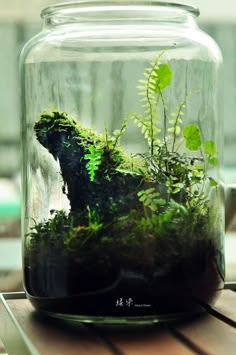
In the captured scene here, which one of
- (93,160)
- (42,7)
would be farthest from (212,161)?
(42,7)

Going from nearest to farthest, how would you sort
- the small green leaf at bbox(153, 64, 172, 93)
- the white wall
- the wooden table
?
the wooden table, the small green leaf at bbox(153, 64, 172, 93), the white wall

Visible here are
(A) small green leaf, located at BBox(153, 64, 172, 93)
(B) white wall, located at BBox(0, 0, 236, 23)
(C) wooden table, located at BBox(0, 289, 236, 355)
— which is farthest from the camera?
(B) white wall, located at BBox(0, 0, 236, 23)

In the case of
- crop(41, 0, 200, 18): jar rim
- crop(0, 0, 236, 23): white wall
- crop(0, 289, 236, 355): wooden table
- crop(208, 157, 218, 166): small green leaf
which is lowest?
crop(0, 289, 236, 355): wooden table

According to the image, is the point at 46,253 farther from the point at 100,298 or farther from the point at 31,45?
the point at 31,45

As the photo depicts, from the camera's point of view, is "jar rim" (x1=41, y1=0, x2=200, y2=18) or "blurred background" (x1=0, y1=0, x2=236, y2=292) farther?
"blurred background" (x1=0, y1=0, x2=236, y2=292)

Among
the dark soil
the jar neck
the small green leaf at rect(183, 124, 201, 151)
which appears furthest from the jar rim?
the dark soil

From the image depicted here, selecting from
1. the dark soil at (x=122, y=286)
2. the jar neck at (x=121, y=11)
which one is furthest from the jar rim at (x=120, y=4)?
the dark soil at (x=122, y=286)

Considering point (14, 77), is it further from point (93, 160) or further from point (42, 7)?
point (93, 160)

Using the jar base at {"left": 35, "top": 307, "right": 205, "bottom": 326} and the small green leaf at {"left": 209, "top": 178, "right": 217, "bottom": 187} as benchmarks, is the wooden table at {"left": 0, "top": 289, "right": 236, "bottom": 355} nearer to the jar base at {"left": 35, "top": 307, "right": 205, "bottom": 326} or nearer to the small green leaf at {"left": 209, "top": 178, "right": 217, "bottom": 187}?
the jar base at {"left": 35, "top": 307, "right": 205, "bottom": 326}

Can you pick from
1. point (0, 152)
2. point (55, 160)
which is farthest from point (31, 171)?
point (0, 152)
